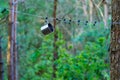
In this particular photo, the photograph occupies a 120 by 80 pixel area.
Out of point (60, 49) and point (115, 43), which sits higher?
point (115, 43)


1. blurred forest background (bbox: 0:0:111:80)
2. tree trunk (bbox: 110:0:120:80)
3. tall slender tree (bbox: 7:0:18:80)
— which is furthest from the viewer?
tall slender tree (bbox: 7:0:18:80)

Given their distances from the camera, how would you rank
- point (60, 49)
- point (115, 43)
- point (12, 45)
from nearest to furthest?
1. point (115, 43)
2. point (12, 45)
3. point (60, 49)

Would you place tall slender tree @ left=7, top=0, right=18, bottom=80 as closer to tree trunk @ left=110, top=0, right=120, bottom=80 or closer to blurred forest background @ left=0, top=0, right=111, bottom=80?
blurred forest background @ left=0, top=0, right=111, bottom=80

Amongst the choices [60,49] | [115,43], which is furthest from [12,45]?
[115,43]

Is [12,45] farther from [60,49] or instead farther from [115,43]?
[115,43]

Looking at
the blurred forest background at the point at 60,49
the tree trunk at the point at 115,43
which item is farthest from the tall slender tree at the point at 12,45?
the tree trunk at the point at 115,43

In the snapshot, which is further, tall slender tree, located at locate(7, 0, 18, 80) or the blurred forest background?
tall slender tree, located at locate(7, 0, 18, 80)

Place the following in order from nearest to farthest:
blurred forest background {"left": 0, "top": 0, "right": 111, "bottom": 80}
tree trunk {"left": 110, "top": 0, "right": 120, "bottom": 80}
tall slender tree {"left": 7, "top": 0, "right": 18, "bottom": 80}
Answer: tree trunk {"left": 110, "top": 0, "right": 120, "bottom": 80} < blurred forest background {"left": 0, "top": 0, "right": 111, "bottom": 80} < tall slender tree {"left": 7, "top": 0, "right": 18, "bottom": 80}

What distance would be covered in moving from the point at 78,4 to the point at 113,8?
589 inches

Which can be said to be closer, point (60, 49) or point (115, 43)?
point (115, 43)

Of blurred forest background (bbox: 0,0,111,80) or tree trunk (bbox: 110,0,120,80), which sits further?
blurred forest background (bbox: 0,0,111,80)

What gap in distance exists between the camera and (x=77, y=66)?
768 cm

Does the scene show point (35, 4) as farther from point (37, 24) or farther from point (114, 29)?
point (114, 29)

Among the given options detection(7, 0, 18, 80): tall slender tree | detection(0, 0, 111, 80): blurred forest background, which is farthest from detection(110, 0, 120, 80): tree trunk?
detection(7, 0, 18, 80): tall slender tree
